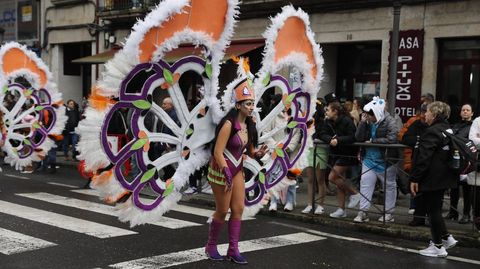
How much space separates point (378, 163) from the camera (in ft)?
27.8

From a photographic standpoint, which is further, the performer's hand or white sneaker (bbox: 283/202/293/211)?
white sneaker (bbox: 283/202/293/211)

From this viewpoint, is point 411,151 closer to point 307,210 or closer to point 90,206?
point 307,210

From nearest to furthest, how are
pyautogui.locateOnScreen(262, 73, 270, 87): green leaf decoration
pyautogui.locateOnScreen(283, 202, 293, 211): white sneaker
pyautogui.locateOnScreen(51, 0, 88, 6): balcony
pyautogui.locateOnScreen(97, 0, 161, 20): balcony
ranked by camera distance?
1. pyautogui.locateOnScreen(262, 73, 270, 87): green leaf decoration
2. pyautogui.locateOnScreen(283, 202, 293, 211): white sneaker
3. pyautogui.locateOnScreen(97, 0, 161, 20): balcony
4. pyautogui.locateOnScreen(51, 0, 88, 6): balcony

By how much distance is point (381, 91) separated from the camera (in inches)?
545

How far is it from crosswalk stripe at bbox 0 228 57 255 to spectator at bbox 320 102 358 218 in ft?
13.8

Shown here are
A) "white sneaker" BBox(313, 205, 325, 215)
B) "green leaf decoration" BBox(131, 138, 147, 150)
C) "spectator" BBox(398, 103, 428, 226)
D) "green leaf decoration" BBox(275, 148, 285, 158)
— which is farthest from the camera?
"white sneaker" BBox(313, 205, 325, 215)

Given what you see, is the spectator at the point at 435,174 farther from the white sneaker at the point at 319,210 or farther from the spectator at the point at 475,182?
the white sneaker at the point at 319,210

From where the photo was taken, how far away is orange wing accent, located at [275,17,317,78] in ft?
22.5

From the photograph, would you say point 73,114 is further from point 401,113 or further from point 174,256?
point 174,256

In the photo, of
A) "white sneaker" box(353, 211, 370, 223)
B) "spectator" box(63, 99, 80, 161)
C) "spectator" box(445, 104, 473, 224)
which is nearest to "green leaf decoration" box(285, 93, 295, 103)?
"white sneaker" box(353, 211, 370, 223)

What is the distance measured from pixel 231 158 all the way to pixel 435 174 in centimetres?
247

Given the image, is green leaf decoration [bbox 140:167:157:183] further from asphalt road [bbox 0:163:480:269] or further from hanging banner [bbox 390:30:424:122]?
hanging banner [bbox 390:30:424:122]

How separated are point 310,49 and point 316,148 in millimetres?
2112

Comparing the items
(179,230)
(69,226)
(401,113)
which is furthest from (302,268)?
(401,113)
